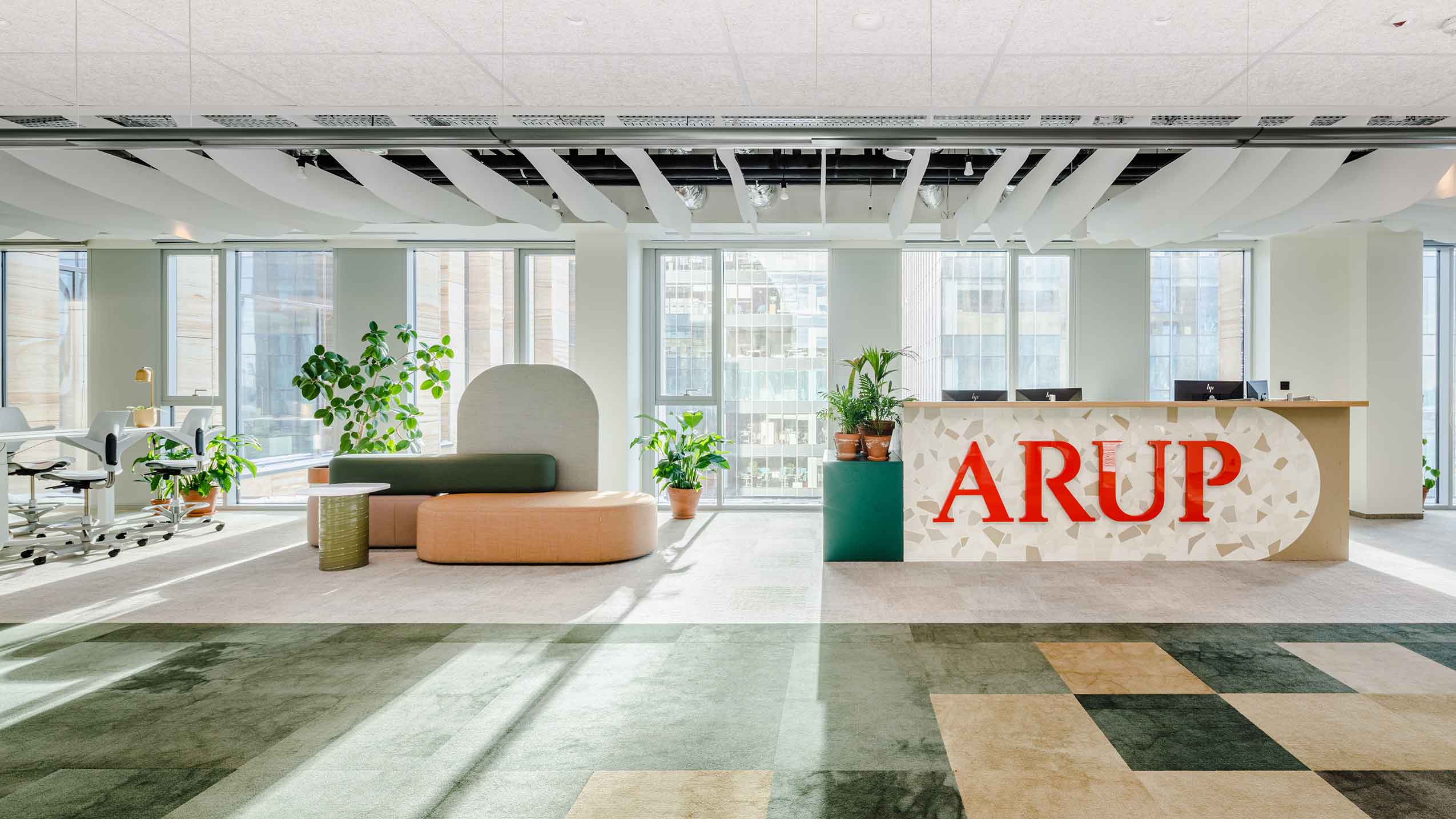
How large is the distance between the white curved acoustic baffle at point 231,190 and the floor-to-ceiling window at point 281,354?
1810 millimetres

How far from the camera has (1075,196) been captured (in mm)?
6207

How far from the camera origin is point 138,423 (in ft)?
25.6

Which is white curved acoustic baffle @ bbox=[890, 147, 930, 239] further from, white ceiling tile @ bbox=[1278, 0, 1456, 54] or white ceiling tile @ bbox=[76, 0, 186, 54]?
white ceiling tile @ bbox=[76, 0, 186, 54]

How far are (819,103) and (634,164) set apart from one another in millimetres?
1726

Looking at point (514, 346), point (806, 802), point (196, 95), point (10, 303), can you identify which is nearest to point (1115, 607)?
point (806, 802)

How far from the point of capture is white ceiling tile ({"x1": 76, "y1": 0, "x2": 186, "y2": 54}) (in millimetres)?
3492

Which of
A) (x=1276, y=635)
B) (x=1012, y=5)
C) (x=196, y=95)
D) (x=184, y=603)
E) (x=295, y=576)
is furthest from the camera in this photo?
(x=295, y=576)

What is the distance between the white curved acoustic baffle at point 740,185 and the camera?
5668 millimetres

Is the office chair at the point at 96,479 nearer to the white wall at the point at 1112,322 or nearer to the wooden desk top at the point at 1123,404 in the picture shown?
the wooden desk top at the point at 1123,404

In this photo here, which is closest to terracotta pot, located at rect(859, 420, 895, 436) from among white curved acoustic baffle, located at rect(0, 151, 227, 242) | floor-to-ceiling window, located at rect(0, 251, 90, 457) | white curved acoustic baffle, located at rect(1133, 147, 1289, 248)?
white curved acoustic baffle, located at rect(1133, 147, 1289, 248)

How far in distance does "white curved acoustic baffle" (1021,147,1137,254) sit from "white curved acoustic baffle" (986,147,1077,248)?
0.14 m

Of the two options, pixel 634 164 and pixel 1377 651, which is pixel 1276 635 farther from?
pixel 634 164

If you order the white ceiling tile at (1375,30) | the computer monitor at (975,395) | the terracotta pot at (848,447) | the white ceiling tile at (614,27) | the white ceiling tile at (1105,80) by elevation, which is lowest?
the terracotta pot at (848,447)

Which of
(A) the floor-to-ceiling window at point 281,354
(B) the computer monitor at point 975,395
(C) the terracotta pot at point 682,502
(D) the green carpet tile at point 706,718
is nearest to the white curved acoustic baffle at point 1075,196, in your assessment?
(B) the computer monitor at point 975,395
